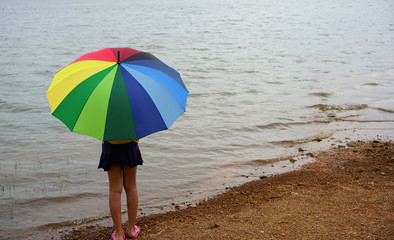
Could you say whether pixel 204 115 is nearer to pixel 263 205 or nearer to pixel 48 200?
pixel 48 200

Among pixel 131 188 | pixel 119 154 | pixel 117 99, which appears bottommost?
pixel 131 188

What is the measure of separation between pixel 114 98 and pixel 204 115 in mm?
7167

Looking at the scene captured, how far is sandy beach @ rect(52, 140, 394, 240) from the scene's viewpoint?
14.2 feet

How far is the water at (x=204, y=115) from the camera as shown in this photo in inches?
260

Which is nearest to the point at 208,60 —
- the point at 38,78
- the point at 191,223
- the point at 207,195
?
the point at 38,78

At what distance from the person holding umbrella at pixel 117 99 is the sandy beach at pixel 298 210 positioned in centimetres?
132

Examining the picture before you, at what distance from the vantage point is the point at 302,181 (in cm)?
610

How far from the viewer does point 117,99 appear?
3.51m

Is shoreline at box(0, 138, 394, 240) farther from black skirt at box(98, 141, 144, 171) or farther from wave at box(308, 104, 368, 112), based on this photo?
wave at box(308, 104, 368, 112)

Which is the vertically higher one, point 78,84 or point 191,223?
point 78,84

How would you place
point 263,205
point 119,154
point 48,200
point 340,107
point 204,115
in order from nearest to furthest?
point 119,154
point 263,205
point 48,200
point 204,115
point 340,107

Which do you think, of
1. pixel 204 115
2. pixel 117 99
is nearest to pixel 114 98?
pixel 117 99

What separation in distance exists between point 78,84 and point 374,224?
328 centimetres

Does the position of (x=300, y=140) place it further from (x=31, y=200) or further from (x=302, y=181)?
(x=31, y=200)
